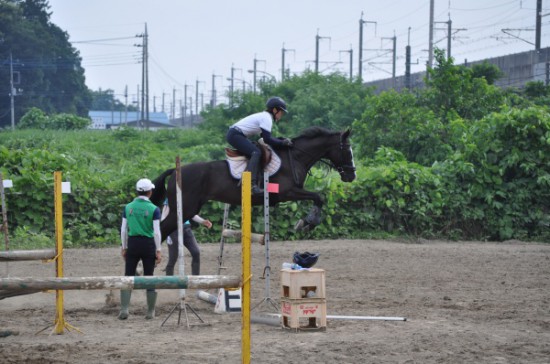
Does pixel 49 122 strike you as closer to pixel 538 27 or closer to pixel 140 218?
pixel 538 27

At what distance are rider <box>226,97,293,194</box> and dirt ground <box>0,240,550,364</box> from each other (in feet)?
6.03

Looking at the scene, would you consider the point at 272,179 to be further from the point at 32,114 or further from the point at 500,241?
the point at 32,114

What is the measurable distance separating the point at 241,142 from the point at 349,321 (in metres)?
3.98

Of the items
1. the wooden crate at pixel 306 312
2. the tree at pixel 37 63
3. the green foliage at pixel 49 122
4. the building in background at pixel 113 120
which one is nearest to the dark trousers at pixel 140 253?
the wooden crate at pixel 306 312

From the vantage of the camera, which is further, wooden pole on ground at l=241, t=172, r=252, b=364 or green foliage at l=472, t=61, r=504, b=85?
green foliage at l=472, t=61, r=504, b=85

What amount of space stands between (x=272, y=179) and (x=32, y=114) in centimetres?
5705

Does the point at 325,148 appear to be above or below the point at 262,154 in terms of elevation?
above

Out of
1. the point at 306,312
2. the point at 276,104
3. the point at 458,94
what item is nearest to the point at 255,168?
the point at 276,104

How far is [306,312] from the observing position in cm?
876

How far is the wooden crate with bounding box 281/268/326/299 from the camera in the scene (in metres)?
8.90

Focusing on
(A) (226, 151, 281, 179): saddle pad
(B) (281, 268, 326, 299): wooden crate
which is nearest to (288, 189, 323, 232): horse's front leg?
(A) (226, 151, 281, 179): saddle pad

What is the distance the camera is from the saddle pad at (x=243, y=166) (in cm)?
1235

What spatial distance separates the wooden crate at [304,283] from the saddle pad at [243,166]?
345 centimetres

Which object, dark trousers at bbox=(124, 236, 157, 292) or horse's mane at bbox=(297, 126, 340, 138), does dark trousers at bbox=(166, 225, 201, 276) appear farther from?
horse's mane at bbox=(297, 126, 340, 138)
